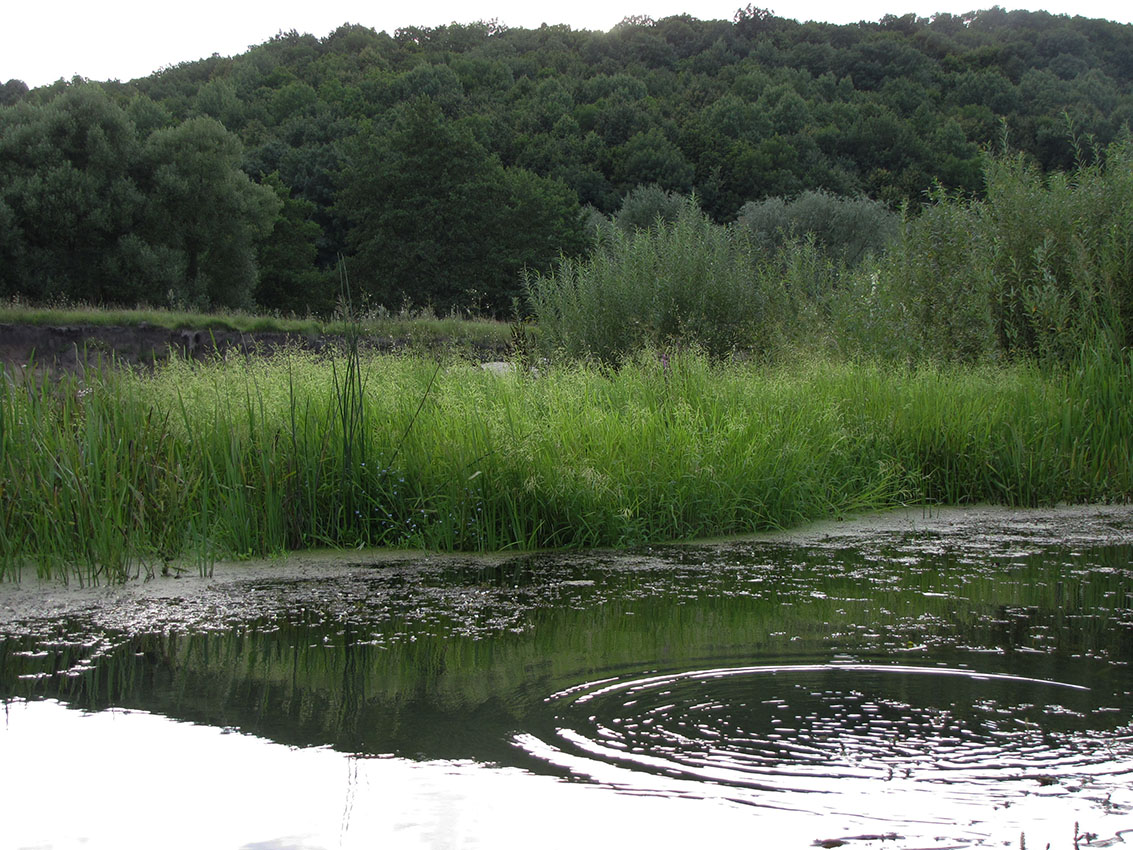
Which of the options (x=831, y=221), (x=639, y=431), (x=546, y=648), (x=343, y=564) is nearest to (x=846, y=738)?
(x=546, y=648)

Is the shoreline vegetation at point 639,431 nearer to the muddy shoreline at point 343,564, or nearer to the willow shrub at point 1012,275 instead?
the willow shrub at point 1012,275

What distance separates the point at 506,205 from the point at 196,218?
11045 mm

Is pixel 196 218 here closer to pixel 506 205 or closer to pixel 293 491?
pixel 506 205

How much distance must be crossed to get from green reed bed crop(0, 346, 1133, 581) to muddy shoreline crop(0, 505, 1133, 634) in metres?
0.14

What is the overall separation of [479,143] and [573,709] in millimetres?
35861

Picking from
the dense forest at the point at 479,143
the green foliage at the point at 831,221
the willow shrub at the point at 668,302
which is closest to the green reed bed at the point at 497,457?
the willow shrub at the point at 668,302

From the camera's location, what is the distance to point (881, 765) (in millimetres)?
1855

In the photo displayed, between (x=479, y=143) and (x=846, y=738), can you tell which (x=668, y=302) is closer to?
(x=846, y=738)

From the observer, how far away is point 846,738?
2004 mm

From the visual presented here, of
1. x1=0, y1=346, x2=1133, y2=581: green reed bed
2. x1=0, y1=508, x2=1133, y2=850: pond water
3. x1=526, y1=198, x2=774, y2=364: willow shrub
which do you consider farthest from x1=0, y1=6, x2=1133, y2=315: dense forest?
x1=0, y1=508, x2=1133, y2=850: pond water

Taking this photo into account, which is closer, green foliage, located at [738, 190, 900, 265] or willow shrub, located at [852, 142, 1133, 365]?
willow shrub, located at [852, 142, 1133, 365]

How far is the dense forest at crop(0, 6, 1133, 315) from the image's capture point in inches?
1147

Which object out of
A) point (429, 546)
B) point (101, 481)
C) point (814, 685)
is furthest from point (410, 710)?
point (101, 481)

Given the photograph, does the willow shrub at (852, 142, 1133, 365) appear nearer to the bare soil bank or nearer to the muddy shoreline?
the muddy shoreline
